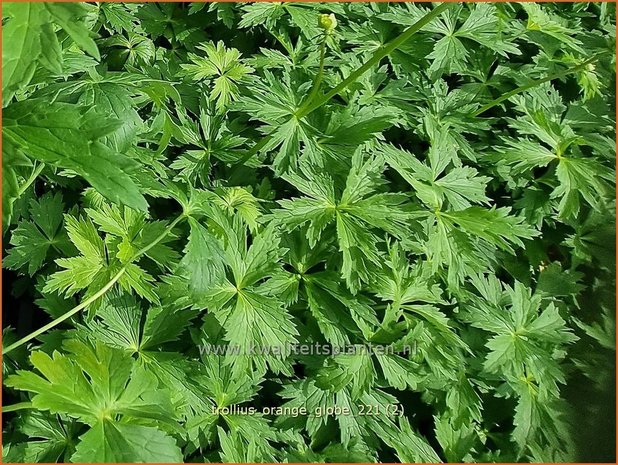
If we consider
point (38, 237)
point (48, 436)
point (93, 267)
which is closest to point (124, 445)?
point (48, 436)

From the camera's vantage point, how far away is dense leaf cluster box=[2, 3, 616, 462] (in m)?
1.49

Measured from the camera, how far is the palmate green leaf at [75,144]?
1.04 metres

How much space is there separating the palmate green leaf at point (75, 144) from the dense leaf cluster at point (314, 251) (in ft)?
0.18

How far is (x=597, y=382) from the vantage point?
1890mm

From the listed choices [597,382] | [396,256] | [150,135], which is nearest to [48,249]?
[150,135]

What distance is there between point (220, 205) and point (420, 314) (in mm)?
613

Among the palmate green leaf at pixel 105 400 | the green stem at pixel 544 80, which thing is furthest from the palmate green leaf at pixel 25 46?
the green stem at pixel 544 80

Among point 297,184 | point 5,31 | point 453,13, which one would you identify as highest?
point 5,31

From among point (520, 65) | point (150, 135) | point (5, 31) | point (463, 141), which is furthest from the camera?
point (520, 65)

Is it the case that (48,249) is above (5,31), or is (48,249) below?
below

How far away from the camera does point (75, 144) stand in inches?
41.6

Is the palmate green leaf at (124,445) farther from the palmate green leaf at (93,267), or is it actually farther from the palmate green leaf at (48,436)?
the palmate green leaf at (93,267)

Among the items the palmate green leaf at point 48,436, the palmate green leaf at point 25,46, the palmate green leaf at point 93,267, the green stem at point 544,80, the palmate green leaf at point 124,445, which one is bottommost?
the palmate green leaf at point 48,436

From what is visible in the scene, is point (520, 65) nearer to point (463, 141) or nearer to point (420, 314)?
point (463, 141)
